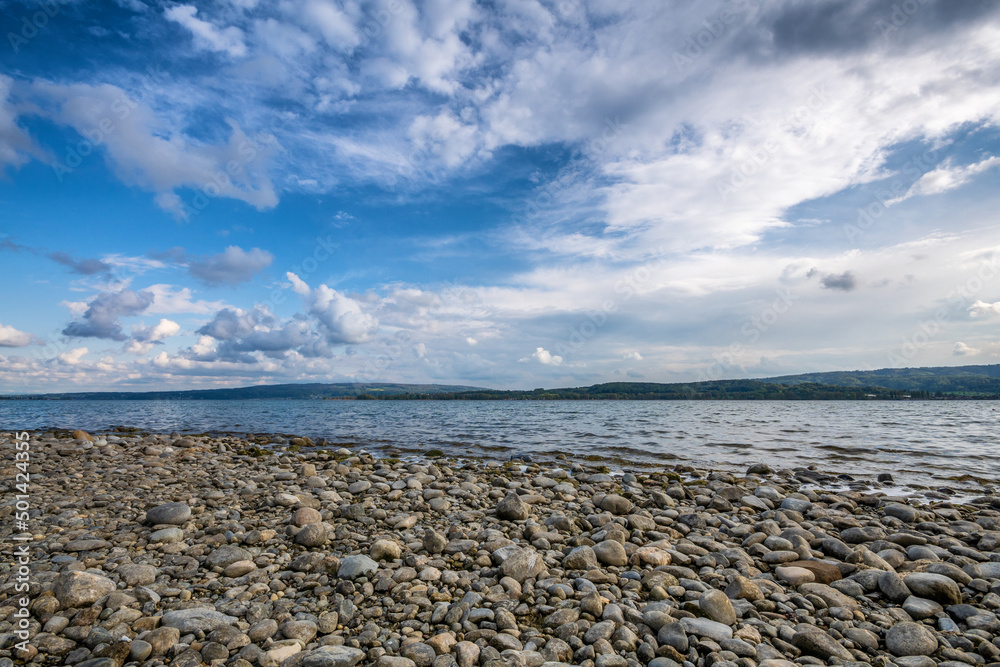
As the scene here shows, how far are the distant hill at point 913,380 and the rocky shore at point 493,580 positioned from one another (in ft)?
567

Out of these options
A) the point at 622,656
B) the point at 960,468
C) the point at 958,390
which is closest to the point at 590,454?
Answer: the point at 960,468

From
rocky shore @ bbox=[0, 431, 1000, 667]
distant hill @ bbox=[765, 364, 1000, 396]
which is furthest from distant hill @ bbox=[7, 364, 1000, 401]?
rocky shore @ bbox=[0, 431, 1000, 667]

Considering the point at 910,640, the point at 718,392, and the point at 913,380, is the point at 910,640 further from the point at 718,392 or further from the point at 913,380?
the point at 913,380

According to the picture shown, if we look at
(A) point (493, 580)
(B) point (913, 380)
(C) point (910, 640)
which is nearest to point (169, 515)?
(A) point (493, 580)

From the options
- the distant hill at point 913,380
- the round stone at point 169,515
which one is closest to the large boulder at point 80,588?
the round stone at point 169,515

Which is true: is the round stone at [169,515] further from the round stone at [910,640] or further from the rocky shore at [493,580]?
the round stone at [910,640]

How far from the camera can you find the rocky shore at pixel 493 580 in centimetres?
446

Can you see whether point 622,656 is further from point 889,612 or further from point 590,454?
point 590,454

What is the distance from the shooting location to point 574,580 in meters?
6.00

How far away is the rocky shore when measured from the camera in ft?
14.6

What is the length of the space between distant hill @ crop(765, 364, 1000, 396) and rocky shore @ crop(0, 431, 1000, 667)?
17279 centimetres

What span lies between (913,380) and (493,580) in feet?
756

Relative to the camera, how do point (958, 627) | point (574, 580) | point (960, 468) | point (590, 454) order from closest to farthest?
point (958, 627)
point (574, 580)
point (960, 468)
point (590, 454)

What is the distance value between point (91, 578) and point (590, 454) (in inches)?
730
